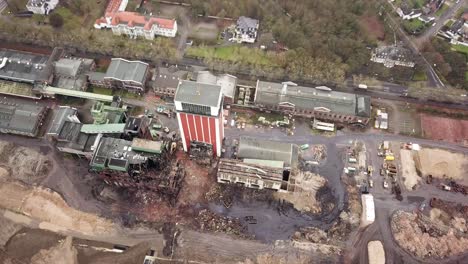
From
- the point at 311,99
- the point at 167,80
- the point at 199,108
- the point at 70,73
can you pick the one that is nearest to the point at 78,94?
the point at 70,73

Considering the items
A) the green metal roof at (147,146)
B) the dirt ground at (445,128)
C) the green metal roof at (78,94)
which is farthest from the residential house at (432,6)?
the green metal roof at (78,94)

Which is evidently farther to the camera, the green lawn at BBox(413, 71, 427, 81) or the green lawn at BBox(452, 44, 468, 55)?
the green lawn at BBox(452, 44, 468, 55)

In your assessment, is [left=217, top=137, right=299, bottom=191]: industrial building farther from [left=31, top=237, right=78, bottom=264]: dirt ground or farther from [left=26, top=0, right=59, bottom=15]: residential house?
[left=26, top=0, right=59, bottom=15]: residential house

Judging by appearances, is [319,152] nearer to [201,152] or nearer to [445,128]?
[201,152]

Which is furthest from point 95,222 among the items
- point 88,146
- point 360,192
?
point 360,192

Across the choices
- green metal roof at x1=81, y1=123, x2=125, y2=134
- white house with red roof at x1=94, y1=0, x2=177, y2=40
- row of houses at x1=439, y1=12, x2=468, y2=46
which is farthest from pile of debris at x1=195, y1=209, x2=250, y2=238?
row of houses at x1=439, y1=12, x2=468, y2=46

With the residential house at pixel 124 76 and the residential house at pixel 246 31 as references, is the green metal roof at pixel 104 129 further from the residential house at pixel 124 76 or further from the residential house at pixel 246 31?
the residential house at pixel 246 31
